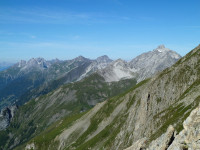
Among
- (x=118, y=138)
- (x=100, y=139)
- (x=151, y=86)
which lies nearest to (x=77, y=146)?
(x=100, y=139)

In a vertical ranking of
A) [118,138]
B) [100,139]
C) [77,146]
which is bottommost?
[77,146]

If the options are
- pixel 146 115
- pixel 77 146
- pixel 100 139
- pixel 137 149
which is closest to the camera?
pixel 137 149

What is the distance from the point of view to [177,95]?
124 meters

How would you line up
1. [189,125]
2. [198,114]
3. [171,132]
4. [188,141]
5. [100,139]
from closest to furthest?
[188,141] → [189,125] → [198,114] → [171,132] → [100,139]

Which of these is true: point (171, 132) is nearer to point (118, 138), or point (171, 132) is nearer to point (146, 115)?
point (146, 115)

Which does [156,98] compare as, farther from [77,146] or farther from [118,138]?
[77,146]

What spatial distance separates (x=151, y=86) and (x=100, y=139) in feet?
216

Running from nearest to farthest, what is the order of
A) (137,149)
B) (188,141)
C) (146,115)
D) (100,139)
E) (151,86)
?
(188,141)
(137,149)
(146,115)
(151,86)
(100,139)

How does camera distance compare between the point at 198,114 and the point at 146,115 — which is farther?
the point at 146,115

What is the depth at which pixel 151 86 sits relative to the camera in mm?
142625

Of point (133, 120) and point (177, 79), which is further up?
point (177, 79)

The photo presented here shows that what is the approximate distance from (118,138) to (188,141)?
11067 cm

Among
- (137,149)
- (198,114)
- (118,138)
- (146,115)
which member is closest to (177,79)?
(146,115)

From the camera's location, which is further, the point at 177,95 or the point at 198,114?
the point at 177,95
